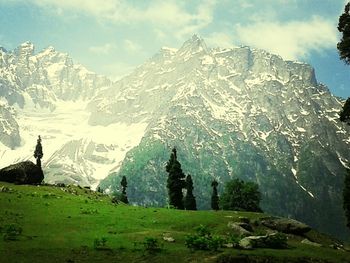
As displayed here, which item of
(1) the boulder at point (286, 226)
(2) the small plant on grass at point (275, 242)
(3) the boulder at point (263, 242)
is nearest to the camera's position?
(3) the boulder at point (263, 242)

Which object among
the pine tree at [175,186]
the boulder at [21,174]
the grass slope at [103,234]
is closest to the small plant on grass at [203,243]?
the grass slope at [103,234]

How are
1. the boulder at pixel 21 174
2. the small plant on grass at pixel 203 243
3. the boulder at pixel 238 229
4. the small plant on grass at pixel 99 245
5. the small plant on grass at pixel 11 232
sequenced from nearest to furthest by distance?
the small plant on grass at pixel 99 245
the small plant on grass at pixel 203 243
the small plant on grass at pixel 11 232
the boulder at pixel 238 229
the boulder at pixel 21 174

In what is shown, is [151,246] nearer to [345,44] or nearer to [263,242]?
[263,242]

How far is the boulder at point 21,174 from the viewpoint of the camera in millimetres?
98706

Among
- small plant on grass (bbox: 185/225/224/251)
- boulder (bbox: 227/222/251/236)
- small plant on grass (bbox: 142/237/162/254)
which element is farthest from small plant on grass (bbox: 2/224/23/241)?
boulder (bbox: 227/222/251/236)

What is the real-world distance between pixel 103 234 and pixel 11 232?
941 centimetres

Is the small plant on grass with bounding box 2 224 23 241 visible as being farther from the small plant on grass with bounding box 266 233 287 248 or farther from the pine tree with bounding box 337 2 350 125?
the pine tree with bounding box 337 2 350 125

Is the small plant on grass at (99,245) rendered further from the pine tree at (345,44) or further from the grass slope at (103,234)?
the pine tree at (345,44)

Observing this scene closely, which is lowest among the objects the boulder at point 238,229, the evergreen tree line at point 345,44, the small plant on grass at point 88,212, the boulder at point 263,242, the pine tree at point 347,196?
the boulder at point 263,242

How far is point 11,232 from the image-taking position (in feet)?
156

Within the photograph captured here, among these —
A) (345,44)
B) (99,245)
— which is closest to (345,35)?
(345,44)

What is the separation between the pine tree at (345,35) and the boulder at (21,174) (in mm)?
72629

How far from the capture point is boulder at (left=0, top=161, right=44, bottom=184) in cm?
9871

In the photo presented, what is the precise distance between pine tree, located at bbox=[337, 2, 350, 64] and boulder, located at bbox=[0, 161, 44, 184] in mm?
72629
